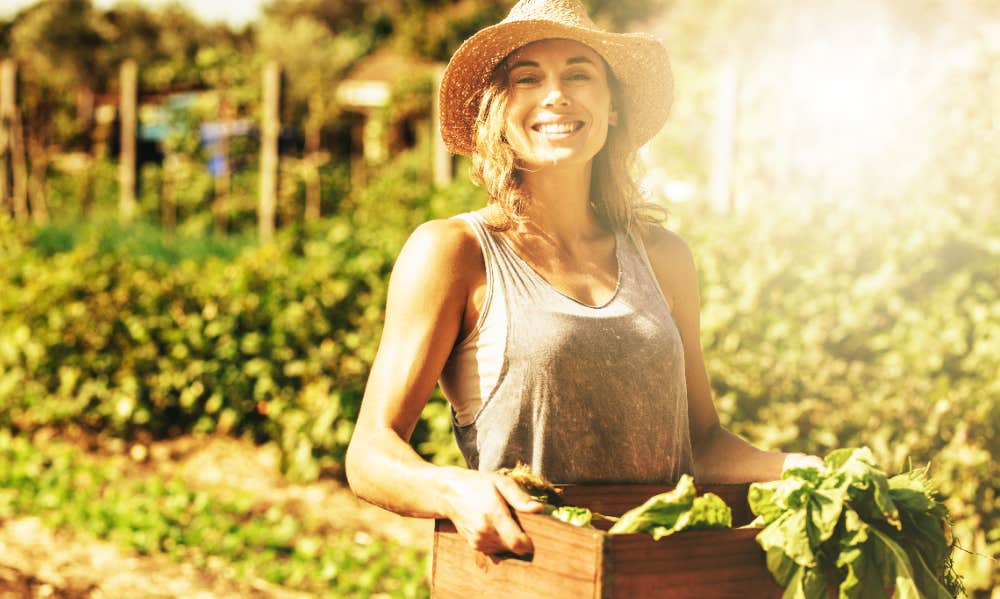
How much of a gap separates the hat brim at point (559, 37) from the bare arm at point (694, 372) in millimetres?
244

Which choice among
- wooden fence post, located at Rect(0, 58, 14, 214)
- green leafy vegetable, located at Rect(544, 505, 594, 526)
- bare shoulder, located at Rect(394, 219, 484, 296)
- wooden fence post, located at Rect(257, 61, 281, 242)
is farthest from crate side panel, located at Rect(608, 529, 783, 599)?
wooden fence post, located at Rect(0, 58, 14, 214)

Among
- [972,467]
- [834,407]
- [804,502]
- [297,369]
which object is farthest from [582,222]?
[297,369]

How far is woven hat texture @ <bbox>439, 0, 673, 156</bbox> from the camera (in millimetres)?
2119

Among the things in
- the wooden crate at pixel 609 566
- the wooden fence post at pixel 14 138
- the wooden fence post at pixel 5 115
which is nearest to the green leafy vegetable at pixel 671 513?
the wooden crate at pixel 609 566

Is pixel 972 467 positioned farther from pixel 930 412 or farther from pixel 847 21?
pixel 847 21

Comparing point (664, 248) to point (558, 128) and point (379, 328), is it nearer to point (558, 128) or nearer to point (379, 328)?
point (558, 128)

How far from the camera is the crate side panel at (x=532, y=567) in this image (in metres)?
1.50

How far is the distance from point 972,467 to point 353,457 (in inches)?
114

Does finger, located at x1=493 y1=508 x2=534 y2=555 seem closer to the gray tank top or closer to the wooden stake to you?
the gray tank top

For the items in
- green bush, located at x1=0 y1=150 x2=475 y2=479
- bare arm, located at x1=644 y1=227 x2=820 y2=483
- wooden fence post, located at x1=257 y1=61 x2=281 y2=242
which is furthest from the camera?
wooden fence post, located at x1=257 y1=61 x2=281 y2=242

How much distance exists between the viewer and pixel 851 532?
64.4 inches

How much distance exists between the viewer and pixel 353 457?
1.92 meters

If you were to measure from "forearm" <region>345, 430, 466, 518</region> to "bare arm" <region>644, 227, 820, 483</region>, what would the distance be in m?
0.68

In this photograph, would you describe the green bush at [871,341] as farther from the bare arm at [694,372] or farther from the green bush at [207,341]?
the bare arm at [694,372]
